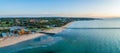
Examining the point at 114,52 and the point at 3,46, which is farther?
Result: the point at 3,46

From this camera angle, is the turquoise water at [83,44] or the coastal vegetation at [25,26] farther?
the coastal vegetation at [25,26]

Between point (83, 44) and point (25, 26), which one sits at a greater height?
point (83, 44)

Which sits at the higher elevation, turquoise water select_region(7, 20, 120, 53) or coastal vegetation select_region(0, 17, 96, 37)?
turquoise water select_region(7, 20, 120, 53)

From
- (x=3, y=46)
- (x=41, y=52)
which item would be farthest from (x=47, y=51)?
(x=3, y=46)

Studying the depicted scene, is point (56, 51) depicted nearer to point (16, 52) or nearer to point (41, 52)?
point (41, 52)

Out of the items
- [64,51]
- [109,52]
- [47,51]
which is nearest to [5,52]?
[47,51]

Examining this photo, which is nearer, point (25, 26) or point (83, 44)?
point (83, 44)

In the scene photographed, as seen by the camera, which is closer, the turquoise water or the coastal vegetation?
the turquoise water

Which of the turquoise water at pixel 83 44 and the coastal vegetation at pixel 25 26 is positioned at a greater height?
the turquoise water at pixel 83 44

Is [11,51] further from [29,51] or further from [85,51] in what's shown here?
[85,51]
